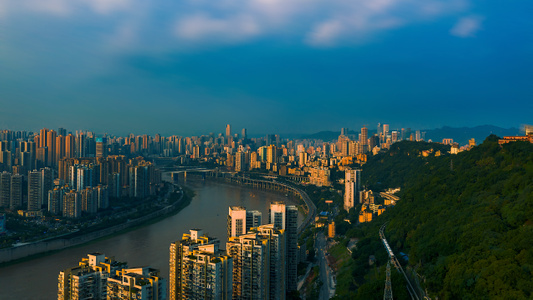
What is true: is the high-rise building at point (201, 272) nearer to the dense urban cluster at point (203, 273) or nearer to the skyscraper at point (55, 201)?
the dense urban cluster at point (203, 273)

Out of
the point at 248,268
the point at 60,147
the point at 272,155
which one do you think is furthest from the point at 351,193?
the point at 272,155

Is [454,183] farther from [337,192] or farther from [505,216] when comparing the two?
[337,192]

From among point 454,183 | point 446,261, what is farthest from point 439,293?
point 454,183

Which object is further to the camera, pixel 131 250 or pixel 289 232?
pixel 131 250

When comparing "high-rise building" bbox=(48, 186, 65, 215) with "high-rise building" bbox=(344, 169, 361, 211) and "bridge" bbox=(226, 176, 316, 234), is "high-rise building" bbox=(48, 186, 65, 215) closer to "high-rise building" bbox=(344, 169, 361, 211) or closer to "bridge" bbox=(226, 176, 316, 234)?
"bridge" bbox=(226, 176, 316, 234)

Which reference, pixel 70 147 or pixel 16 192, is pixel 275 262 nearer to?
pixel 16 192

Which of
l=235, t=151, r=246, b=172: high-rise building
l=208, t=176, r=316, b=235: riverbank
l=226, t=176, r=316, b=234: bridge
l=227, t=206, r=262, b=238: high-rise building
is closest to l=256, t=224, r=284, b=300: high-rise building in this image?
l=227, t=206, r=262, b=238: high-rise building

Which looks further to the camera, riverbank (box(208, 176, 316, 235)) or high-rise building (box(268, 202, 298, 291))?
riverbank (box(208, 176, 316, 235))
